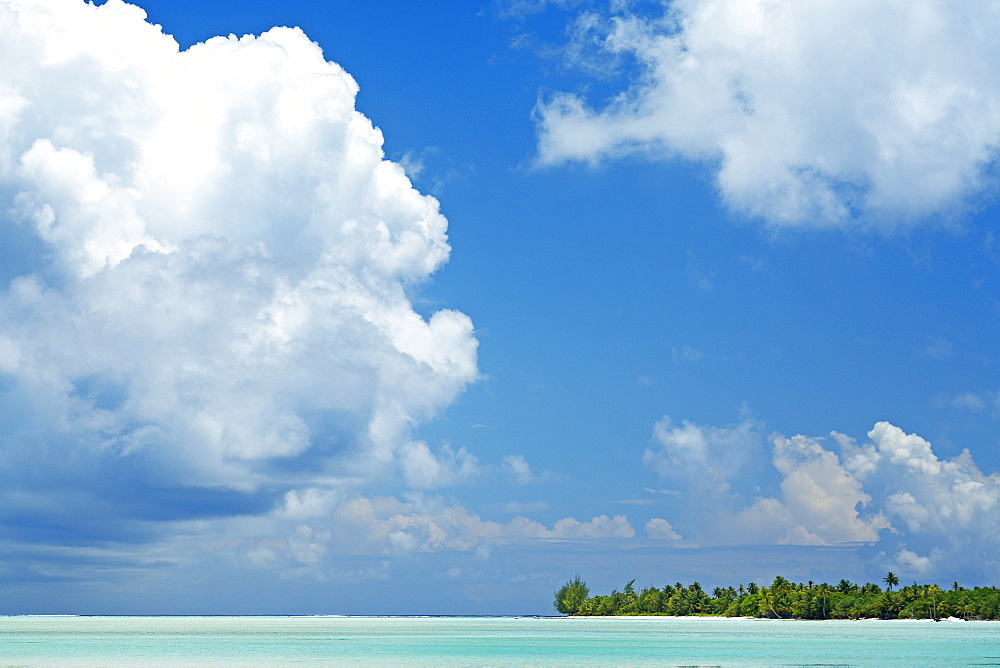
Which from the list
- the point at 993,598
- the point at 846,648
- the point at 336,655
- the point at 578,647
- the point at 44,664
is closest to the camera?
Answer: the point at 44,664

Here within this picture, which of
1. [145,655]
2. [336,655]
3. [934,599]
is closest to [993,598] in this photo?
[934,599]

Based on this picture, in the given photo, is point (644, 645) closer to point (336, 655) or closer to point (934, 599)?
point (336, 655)

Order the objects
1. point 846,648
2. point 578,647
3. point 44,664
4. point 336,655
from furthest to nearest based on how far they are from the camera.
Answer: point 578,647, point 846,648, point 336,655, point 44,664

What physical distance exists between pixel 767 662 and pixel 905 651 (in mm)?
21588

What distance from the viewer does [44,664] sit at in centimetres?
6631

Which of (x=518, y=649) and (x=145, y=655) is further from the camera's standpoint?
(x=518, y=649)

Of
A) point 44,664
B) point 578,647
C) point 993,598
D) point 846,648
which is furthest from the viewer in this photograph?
point 993,598

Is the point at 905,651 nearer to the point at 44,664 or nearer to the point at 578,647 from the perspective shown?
the point at 578,647

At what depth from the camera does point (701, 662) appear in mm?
69750

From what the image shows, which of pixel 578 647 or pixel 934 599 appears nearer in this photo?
pixel 578 647

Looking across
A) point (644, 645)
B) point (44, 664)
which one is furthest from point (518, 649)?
point (44, 664)

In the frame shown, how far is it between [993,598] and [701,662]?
401 ft

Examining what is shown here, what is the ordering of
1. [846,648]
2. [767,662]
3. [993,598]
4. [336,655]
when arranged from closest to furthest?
[767,662]
[336,655]
[846,648]
[993,598]

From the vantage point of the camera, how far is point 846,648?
90.5 metres
